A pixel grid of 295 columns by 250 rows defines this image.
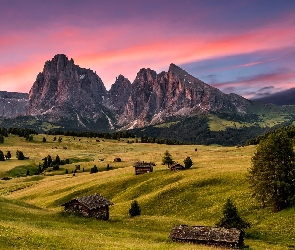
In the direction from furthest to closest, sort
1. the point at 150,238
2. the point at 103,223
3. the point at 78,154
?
the point at 78,154 → the point at 103,223 → the point at 150,238

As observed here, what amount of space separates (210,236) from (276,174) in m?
22.7

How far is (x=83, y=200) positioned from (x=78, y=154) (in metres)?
135

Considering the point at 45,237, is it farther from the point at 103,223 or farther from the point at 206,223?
the point at 206,223

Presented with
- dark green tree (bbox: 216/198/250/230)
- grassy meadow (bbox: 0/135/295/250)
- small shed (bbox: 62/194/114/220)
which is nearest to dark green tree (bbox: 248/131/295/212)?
grassy meadow (bbox: 0/135/295/250)

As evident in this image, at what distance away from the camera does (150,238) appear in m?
47.3

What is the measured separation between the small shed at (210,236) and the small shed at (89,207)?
18.8 m

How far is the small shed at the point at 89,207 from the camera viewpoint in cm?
6012

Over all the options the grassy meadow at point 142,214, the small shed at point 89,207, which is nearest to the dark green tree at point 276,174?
the grassy meadow at point 142,214

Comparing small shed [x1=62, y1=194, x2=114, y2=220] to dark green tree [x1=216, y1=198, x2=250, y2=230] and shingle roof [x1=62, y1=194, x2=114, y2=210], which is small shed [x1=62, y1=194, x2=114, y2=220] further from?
dark green tree [x1=216, y1=198, x2=250, y2=230]

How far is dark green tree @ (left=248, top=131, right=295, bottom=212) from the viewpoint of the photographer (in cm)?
5978

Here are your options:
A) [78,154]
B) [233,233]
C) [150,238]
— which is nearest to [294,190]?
[233,233]

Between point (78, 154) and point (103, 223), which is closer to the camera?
point (103, 223)

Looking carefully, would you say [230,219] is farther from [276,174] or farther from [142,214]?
[142,214]

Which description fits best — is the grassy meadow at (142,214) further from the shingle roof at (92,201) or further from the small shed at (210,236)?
the shingle roof at (92,201)
